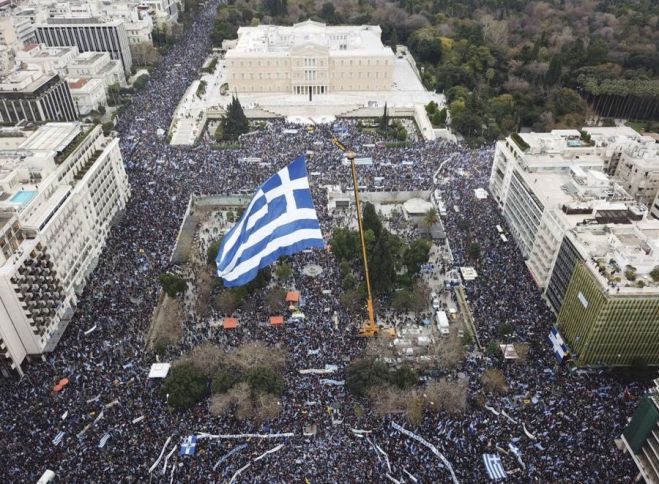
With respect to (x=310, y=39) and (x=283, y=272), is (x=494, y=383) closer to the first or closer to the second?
(x=283, y=272)

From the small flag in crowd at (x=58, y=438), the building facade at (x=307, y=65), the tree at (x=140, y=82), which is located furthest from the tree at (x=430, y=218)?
the tree at (x=140, y=82)

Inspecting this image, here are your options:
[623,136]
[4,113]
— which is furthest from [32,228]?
[623,136]

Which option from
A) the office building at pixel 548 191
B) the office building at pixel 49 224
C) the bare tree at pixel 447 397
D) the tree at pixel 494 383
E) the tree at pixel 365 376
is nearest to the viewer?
the bare tree at pixel 447 397

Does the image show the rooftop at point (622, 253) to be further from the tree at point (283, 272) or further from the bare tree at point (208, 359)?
the bare tree at point (208, 359)

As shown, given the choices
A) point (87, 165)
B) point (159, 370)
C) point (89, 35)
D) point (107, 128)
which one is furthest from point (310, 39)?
point (159, 370)

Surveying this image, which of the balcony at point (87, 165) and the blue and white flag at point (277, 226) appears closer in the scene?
the blue and white flag at point (277, 226)

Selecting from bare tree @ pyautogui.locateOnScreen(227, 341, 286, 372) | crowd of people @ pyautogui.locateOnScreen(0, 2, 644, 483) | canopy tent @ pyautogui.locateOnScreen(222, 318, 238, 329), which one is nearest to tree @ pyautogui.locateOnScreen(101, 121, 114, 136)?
crowd of people @ pyautogui.locateOnScreen(0, 2, 644, 483)

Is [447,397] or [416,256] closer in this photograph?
[447,397]
